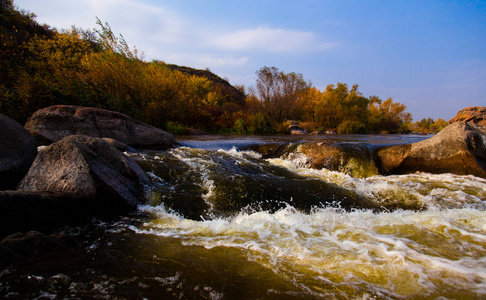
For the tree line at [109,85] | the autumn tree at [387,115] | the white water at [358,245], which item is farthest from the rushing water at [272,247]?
the autumn tree at [387,115]

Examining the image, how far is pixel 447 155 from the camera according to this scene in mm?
5680

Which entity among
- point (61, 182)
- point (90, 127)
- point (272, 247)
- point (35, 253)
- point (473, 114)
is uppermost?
→ point (473, 114)

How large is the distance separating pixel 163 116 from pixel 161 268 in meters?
12.4

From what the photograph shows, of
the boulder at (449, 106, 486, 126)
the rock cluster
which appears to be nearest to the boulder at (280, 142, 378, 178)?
the rock cluster

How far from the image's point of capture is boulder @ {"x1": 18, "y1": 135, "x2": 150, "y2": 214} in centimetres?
287

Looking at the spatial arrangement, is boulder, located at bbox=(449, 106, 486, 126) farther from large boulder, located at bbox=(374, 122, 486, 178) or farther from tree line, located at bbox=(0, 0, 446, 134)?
large boulder, located at bbox=(374, 122, 486, 178)

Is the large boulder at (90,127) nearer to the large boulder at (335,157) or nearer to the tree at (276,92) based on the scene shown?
the large boulder at (335,157)

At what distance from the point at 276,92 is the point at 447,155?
21057 millimetres

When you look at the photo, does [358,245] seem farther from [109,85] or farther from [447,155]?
[109,85]

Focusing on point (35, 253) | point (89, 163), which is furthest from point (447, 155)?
point (35, 253)

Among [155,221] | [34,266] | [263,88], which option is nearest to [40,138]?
[155,221]

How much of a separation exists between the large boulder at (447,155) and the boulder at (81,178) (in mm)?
6370

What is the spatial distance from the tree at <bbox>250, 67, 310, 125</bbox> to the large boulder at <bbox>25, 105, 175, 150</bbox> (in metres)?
19.1

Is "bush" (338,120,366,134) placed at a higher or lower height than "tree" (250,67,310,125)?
lower
